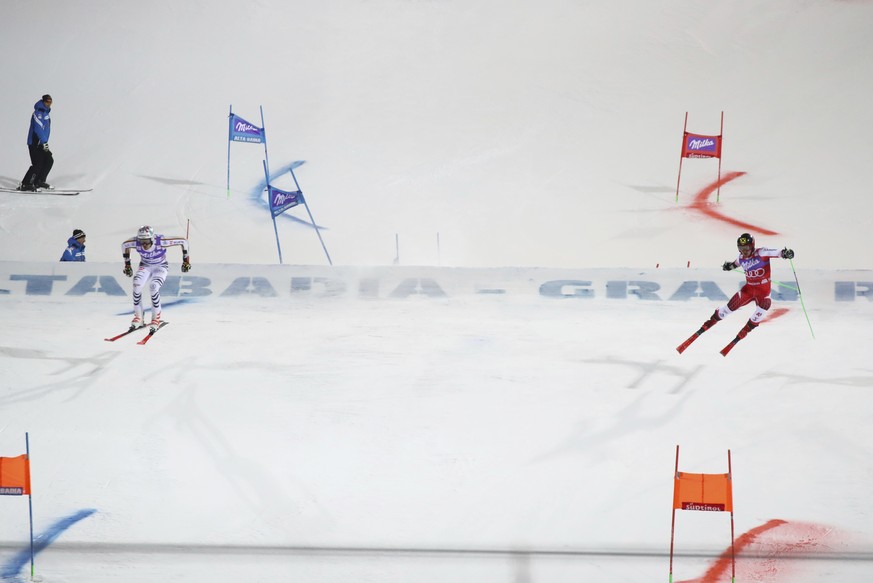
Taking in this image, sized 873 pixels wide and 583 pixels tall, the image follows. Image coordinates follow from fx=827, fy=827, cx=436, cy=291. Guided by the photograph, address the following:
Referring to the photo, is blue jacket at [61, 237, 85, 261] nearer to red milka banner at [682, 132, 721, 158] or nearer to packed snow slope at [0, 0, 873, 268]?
packed snow slope at [0, 0, 873, 268]

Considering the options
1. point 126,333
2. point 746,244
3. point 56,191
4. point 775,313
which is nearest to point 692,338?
point 746,244

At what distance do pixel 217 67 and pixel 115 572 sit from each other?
7797 mm

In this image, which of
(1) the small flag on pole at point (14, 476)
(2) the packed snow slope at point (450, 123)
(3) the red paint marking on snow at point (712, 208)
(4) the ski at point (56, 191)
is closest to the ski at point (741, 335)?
(2) the packed snow slope at point (450, 123)

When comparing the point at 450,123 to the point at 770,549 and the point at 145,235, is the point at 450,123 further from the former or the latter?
the point at 770,549

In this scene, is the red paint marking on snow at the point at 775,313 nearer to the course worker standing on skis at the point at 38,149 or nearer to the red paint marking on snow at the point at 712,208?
the red paint marking on snow at the point at 712,208

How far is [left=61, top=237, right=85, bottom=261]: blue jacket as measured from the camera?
7369 mm

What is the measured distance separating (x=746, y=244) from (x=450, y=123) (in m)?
4.78

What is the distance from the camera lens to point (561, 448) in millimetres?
4848

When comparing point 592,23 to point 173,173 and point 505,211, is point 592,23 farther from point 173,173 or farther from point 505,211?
point 173,173

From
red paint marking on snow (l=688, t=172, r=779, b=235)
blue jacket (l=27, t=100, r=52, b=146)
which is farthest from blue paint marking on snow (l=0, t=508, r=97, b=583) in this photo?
red paint marking on snow (l=688, t=172, r=779, b=235)

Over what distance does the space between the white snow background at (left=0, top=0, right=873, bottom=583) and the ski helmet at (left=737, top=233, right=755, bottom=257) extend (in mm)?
760

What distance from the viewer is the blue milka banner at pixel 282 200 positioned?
754 cm

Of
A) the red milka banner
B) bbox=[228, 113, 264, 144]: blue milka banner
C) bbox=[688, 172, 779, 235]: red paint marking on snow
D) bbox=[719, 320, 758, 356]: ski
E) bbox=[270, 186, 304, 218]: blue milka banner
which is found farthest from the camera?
bbox=[228, 113, 264, 144]: blue milka banner

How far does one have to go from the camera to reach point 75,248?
740 cm
